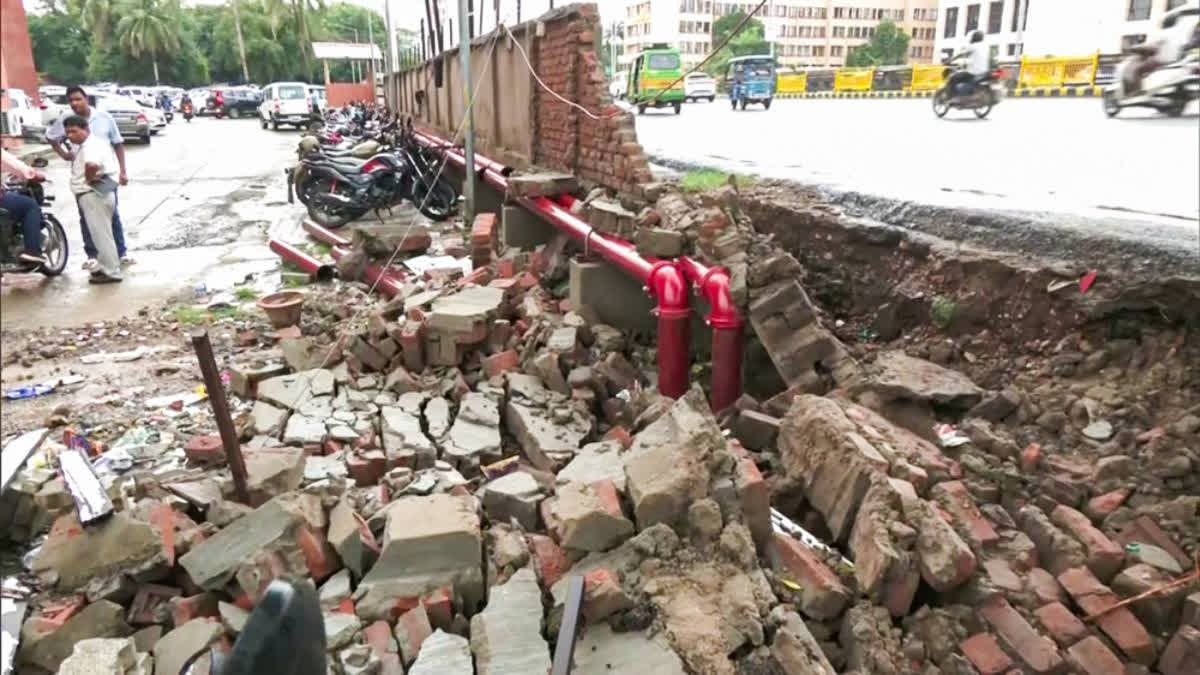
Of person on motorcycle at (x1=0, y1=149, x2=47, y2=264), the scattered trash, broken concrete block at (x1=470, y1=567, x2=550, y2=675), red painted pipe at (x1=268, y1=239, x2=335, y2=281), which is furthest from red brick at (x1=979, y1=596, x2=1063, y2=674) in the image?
person on motorcycle at (x1=0, y1=149, x2=47, y2=264)

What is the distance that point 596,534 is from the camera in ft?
8.68

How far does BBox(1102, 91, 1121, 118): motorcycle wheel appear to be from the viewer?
10.6 feet

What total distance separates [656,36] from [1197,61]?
536 centimetres

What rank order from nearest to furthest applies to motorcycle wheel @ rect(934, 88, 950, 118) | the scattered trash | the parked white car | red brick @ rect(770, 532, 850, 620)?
1. red brick @ rect(770, 532, 850, 620)
2. the scattered trash
3. motorcycle wheel @ rect(934, 88, 950, 118)
4. the parked white car

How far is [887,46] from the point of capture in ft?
15.6

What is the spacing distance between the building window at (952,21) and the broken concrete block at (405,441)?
3.36 meters

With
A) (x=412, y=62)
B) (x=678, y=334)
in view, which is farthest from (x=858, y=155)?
(x=412, y=62)

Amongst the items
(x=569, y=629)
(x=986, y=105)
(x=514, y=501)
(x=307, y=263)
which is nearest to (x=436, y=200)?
(x=307, y=263)

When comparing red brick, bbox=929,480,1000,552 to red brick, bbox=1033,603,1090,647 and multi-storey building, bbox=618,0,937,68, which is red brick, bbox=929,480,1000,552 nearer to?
red brick, bbox=1033,603,1090,647

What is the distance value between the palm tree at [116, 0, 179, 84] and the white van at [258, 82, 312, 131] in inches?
956

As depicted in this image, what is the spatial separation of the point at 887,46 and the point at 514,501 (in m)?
3.68

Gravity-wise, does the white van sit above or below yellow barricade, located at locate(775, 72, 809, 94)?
above

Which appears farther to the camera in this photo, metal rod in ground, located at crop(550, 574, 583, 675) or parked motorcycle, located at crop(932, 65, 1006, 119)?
parked motorcycle, located at crop(932, 65, 1006, 119)

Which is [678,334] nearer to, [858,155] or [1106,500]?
[1106,500]
